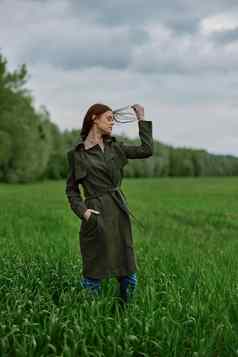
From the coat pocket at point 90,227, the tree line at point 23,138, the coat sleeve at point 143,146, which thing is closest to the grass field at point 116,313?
the coat pocket at point 90,227

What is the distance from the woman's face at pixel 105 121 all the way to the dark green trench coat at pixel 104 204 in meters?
0.18

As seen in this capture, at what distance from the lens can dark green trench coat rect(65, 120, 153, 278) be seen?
564 cm

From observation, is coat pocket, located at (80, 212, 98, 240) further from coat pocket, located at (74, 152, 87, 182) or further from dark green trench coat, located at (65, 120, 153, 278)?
coat pocket, located at (74, 152, 87, 182)

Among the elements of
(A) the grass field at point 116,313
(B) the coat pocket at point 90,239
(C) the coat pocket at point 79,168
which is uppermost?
(C) the coat pocket at point 79,168

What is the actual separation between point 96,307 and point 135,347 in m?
0.59

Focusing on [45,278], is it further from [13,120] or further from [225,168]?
[225,168]

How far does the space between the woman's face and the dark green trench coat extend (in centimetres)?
18

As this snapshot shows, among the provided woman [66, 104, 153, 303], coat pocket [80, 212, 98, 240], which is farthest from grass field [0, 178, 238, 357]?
coat pocket [80, 212, 98, 240]

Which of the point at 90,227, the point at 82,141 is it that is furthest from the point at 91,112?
the point at 90,227

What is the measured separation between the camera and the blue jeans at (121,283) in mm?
5809

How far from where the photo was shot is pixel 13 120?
175ft

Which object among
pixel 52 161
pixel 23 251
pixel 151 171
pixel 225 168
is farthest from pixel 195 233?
pixel 225 168

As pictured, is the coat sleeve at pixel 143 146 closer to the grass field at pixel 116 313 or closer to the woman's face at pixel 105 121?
the woman's face at pixel 105 121

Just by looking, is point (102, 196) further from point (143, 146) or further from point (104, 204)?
point (143, 146)
